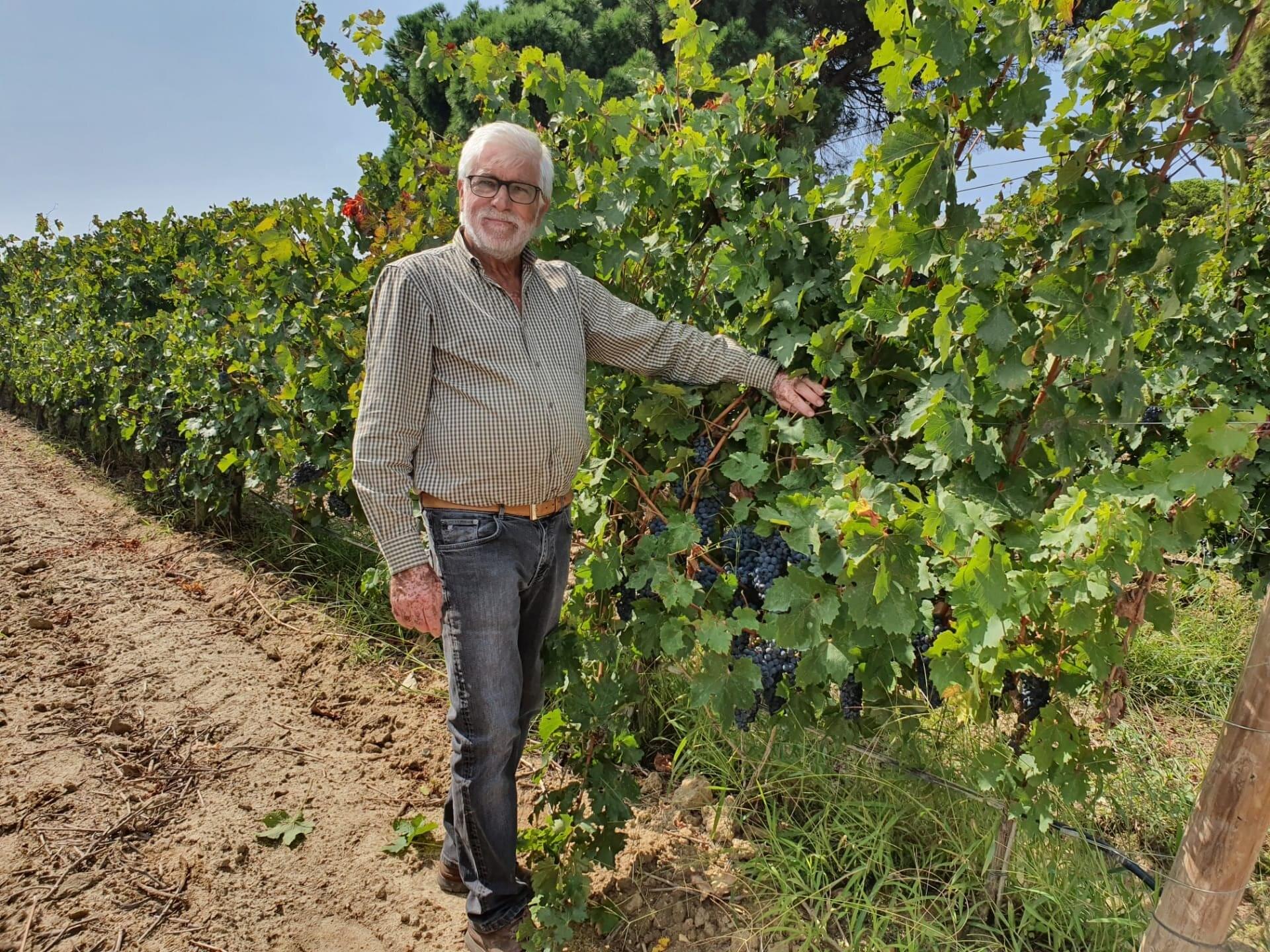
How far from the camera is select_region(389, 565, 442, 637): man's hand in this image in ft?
6.61

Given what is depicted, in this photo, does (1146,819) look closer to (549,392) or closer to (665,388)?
(665,388)

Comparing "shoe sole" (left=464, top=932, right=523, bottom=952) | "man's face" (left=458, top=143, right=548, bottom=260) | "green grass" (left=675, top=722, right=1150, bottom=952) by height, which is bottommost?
"shoe sole" (left=464, top=932, right=523, bottom=952)

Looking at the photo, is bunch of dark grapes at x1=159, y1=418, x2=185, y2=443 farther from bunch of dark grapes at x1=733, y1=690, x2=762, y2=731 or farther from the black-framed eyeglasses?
bunch of dark grapes at x1=733, y1=690, x2=762, y2=731

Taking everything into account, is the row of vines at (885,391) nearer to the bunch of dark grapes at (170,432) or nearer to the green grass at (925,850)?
the green grass at (925,850)

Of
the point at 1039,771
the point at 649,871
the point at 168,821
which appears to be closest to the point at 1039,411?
the point at 1039,771

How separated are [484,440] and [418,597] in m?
0.41

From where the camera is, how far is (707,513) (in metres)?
2.35

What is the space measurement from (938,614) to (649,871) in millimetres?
1131

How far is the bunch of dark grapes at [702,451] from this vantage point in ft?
7.72

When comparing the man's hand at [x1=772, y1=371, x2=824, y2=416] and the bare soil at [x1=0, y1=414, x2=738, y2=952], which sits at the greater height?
the man's hand at [x1=772, y1=371, x2=824, y2=416]

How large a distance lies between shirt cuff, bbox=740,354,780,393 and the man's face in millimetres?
668

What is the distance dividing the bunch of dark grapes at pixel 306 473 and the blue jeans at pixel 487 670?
2.57 m

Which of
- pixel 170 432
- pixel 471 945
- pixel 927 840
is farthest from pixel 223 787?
pixel 170 432

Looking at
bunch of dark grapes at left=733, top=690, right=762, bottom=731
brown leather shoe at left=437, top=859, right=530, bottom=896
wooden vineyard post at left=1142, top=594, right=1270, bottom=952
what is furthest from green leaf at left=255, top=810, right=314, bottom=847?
wooden vineyard post at left=1142, top=594, right=1270, bottom=952
